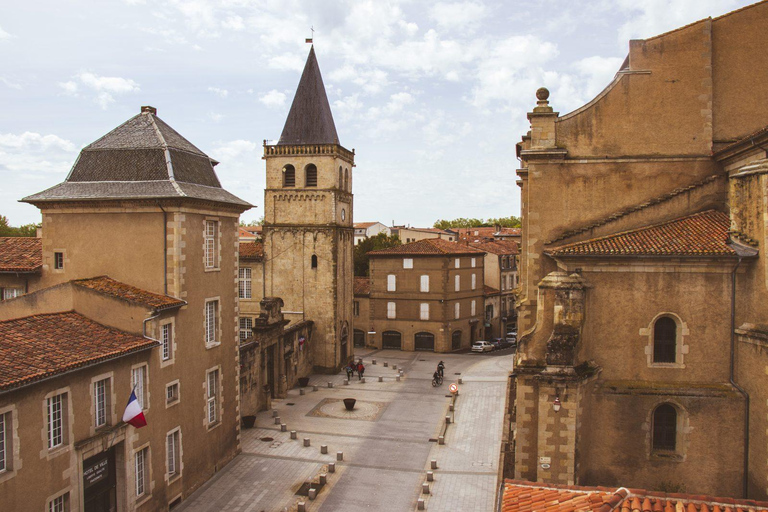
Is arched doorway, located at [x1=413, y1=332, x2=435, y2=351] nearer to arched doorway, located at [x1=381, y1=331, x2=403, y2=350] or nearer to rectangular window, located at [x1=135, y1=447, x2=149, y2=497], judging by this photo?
arched doorway, located at [x1=381, y1=331, x2=403, y2=350]

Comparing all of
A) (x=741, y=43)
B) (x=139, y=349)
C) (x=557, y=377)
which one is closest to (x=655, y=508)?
(x=557, y=377)

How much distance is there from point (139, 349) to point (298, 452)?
10.2 metres

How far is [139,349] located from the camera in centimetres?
1606

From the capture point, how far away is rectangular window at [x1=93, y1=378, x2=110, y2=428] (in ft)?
48.6

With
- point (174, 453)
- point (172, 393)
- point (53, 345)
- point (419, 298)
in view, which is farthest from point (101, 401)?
point (419, 298)

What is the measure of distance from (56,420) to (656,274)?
15632mm

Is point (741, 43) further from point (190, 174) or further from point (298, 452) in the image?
point (298, 452)

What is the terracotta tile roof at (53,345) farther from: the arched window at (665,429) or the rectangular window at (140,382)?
the arched window at (665,429)

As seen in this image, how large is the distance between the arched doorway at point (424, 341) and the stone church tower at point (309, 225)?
35.9 ft

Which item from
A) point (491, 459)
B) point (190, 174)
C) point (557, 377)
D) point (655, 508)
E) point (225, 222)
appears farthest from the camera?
point (491, 459)

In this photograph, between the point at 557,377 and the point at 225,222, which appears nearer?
the point at 557,377

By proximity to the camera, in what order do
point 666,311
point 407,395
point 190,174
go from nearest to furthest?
point 666,311, point 190,174, point 407,395

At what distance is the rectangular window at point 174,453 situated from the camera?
60.1 feet

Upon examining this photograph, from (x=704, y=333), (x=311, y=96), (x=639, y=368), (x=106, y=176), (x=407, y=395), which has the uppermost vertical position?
(x=311, y=96)
